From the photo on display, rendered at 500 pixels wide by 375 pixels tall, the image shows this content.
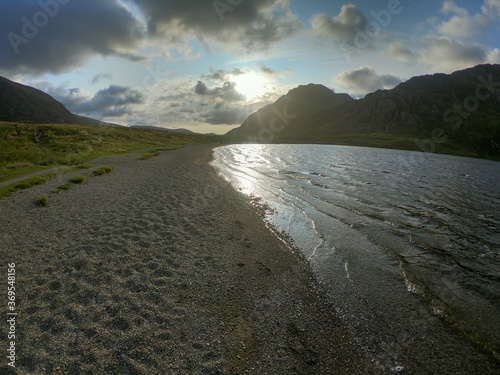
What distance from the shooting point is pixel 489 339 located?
8.56 m

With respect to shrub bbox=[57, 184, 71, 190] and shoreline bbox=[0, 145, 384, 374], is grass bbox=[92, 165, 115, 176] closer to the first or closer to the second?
shrub bbox=[57, 184, 71, 190]

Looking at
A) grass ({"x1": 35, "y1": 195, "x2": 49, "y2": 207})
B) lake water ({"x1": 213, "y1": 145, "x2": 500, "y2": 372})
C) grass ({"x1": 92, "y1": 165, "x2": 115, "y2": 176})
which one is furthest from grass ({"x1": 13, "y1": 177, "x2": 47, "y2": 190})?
lake water ({"x1": 213, "y1": 145, "x2": 500, "y2": 372})

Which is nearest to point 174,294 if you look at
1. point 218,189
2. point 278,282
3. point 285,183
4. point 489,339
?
point 278,282

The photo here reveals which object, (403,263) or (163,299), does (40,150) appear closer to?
(163,299)

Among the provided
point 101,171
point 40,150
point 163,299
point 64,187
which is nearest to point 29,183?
point 64,187

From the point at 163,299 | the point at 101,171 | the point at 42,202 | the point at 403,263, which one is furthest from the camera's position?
the point at 101,171

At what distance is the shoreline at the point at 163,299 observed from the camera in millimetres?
6957

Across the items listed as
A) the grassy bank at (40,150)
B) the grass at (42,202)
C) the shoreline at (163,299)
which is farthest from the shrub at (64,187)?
the grassy bank at (40,150)

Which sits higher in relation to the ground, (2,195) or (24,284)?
(2,195)

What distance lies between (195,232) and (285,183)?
21.7 meters

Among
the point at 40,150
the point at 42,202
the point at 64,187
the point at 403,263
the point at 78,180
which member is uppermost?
the point at 40,150

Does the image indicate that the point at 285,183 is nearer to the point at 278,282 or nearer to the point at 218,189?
the point at 218,189

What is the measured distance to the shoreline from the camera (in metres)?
6.96

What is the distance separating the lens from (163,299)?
932 cm
